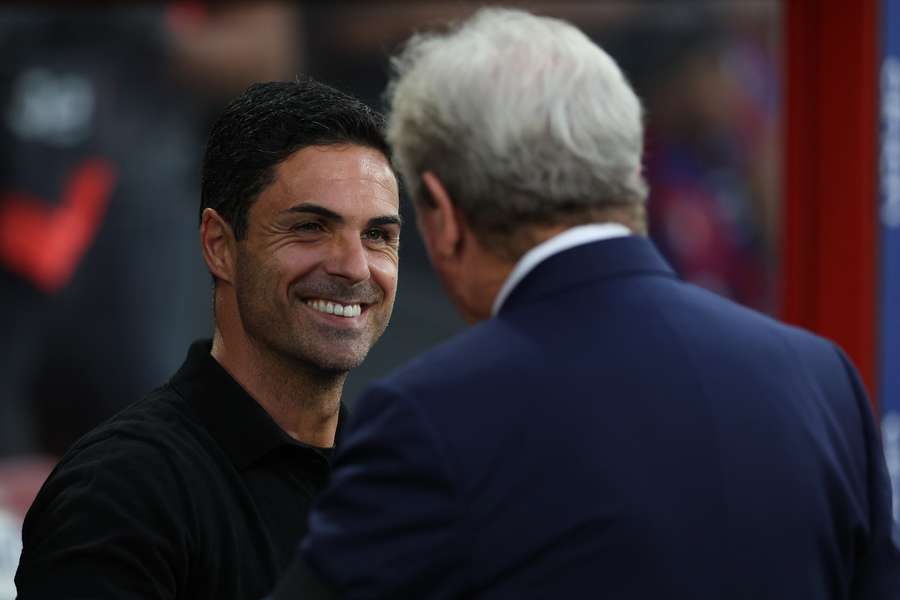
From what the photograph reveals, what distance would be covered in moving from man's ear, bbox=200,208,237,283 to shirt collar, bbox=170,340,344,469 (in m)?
0.14

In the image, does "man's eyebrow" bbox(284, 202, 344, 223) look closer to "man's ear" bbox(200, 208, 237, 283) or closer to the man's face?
the man's face

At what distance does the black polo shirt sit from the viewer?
1.78 meters

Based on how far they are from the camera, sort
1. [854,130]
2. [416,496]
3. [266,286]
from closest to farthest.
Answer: [416,496]
[266,286]
[854,130]

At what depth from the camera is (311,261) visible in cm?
210

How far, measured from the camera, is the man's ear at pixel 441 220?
1418 millimetres

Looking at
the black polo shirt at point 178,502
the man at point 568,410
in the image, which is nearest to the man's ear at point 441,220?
the man at point 568,410

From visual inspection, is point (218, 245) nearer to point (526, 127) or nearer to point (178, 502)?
point (178, 502)

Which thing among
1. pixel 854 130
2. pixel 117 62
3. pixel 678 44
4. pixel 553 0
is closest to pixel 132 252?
pixel 117 62

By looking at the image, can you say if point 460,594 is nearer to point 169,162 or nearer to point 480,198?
point 480,198

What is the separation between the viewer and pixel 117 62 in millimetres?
4145

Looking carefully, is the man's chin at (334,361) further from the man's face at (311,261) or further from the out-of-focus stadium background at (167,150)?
the out-of-focus stadium background at (167,150)

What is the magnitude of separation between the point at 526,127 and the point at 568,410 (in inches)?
10.3

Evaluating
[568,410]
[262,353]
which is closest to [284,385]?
[262,353]

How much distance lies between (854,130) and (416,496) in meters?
3.02
